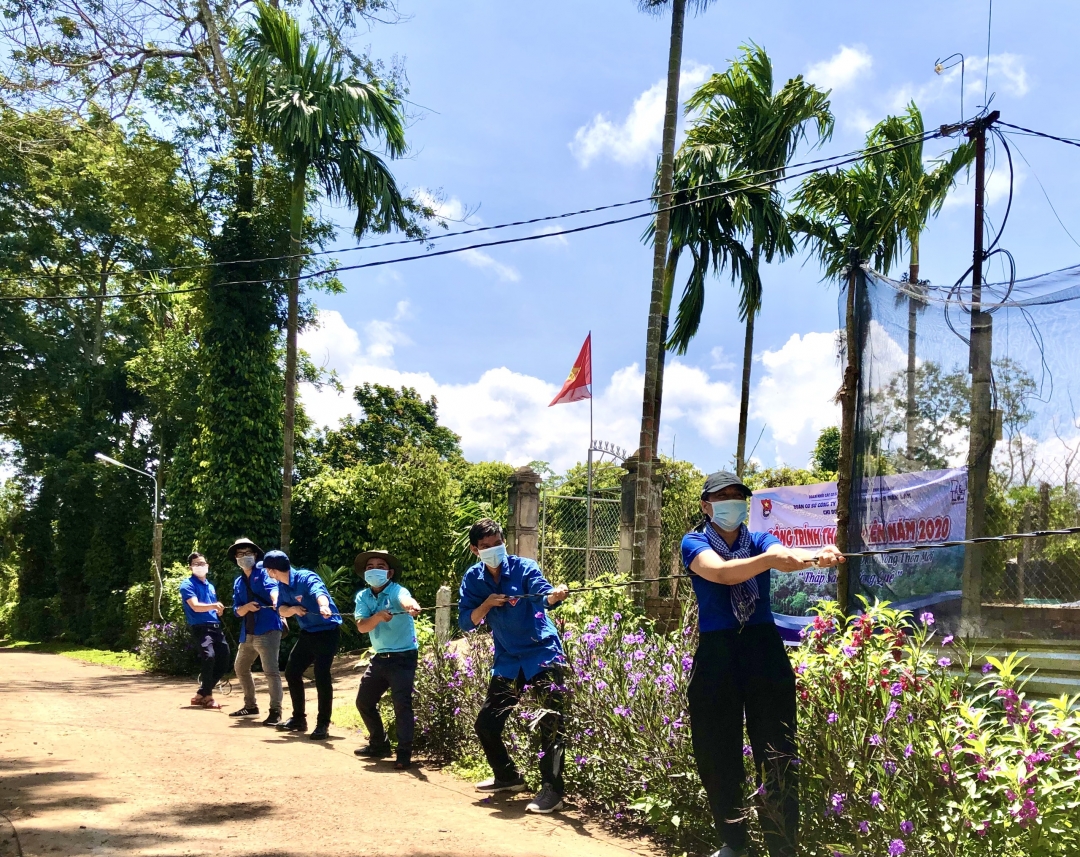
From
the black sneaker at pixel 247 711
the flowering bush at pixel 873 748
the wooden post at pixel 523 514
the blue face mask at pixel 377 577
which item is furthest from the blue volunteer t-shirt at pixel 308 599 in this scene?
the wooden post at pixel 523 514

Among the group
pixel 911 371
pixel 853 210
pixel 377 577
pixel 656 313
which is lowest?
pixel 377 577

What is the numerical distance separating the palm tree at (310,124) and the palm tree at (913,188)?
315 inches

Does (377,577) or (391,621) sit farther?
(377,577)

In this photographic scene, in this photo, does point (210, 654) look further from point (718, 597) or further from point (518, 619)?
point (718, 597)

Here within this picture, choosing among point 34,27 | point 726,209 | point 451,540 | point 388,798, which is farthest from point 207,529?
point 388,798

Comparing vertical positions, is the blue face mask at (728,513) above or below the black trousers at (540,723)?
above

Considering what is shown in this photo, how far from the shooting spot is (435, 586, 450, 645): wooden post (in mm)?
8008

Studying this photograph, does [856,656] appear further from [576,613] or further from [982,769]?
[576,613]

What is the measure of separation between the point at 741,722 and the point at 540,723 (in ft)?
5.95

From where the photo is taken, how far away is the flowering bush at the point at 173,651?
15.8 metres

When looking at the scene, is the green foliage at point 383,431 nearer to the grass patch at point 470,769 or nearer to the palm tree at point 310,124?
the palm tree at point 310,124

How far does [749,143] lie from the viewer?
640 inches

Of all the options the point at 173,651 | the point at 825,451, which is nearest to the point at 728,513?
the point at 173,651

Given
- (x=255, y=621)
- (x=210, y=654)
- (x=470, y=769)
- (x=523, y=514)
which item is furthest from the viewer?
(x=523, y=514)
